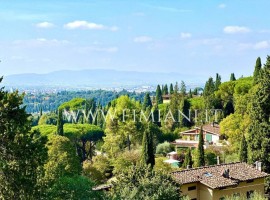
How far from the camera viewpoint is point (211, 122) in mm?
61562

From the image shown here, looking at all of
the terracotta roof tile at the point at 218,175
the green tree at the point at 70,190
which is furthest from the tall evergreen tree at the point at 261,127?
the green tree at the point at 70,190

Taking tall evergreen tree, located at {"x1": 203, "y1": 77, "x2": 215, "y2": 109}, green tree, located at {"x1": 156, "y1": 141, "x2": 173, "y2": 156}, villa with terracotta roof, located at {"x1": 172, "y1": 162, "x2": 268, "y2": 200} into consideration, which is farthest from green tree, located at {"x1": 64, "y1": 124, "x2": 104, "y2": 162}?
villa with terracotta roof, located at {"x1": 172, "y1": 162, "x2": 268, "y2": 200}

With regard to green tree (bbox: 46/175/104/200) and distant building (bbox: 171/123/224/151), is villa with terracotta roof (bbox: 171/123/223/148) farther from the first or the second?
green tree (bbox: 46/175/104/200)

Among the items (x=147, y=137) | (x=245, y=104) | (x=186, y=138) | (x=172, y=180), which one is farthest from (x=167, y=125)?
(x=172, y=180)

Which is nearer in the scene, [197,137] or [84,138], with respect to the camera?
[197,137]

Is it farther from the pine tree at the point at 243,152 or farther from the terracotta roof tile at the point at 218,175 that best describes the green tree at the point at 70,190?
the pine tree at the point at 243,152

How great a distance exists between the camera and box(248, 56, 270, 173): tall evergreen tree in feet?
105

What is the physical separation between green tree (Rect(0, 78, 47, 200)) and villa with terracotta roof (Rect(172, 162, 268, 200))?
1195 centimetres

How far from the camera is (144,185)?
21.2 metres

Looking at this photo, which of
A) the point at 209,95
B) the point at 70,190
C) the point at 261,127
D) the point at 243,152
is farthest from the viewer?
the point at 209,95

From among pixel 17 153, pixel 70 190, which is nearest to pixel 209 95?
pixel 70 190

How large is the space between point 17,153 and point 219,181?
15.3 meters

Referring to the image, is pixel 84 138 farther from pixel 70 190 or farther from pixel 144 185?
pixel 70 190

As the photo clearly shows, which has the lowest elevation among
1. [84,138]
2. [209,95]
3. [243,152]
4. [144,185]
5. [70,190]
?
[84,138]
